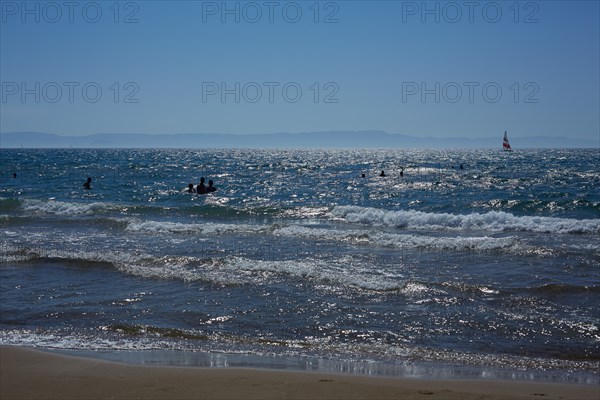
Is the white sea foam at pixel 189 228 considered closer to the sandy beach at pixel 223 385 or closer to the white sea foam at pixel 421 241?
the white sea foam at pixel 421 241

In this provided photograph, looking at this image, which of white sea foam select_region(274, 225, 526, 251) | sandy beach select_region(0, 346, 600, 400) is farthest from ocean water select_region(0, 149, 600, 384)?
sandy beach select_region(0, 346, 600, 400)

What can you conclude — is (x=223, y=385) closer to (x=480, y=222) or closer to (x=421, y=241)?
(x=421, y=241)

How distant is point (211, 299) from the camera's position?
10.7 metres

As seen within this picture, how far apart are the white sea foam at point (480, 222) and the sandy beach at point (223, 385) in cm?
1543

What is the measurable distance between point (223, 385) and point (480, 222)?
702 inches

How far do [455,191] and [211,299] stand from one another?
29372 millimetres

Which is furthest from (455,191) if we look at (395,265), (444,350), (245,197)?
(444,350)

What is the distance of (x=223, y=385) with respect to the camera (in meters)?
6.21

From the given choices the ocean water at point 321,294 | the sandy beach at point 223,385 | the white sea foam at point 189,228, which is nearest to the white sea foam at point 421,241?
the ocean water at point 321,294

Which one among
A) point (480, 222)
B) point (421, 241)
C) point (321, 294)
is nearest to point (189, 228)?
point (421, 241)

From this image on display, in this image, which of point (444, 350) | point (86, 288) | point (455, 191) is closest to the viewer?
point (444, 350)

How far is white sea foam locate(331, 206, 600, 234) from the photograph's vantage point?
2070 centimetres

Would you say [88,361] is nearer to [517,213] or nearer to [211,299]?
[211,299]

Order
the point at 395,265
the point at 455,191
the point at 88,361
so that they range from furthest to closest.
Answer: the point at 455,191 < the point at 395,265 < the point at 88,361
